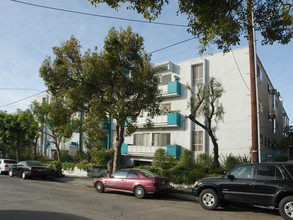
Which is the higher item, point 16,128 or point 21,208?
point 16,128

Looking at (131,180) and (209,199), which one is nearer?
(209,199)

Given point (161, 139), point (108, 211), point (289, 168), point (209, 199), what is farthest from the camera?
point (161, 139)

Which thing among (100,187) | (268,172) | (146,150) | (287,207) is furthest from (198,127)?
(287,207)

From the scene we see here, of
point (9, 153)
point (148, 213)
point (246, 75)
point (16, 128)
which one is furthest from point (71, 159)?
point (148, 213)

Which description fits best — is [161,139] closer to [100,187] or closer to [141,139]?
[141,139]

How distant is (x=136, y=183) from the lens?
11445mm

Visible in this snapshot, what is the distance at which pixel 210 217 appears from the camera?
25.4 ft

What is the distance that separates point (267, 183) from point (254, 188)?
43 centimetres

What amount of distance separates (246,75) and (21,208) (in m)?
16.8

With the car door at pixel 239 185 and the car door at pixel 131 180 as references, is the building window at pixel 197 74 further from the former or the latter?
the car door at pixel 239 185

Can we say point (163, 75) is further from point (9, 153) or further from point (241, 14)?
point (9, 153)

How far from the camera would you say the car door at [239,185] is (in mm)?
8180

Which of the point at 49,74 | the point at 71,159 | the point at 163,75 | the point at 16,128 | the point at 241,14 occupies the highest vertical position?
the point at 163,75

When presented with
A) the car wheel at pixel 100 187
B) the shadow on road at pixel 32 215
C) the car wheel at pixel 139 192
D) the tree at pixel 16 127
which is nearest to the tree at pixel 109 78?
the car wheel at pixel 100 187
